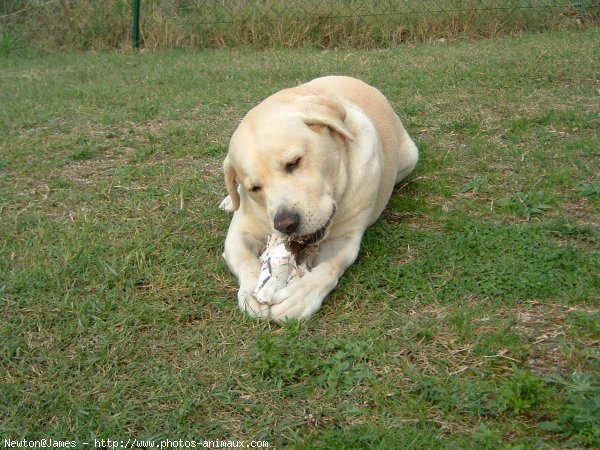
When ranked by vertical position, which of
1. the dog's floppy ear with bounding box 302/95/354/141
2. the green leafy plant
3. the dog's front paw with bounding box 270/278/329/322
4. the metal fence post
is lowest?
the metal fence post

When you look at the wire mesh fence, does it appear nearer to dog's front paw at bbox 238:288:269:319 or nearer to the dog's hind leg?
the dog's hind leg

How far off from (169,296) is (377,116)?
1755 millimetres

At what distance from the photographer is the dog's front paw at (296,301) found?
9.04 ft

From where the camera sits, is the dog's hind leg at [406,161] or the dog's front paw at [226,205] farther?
the dog's hind leg at [406,161]

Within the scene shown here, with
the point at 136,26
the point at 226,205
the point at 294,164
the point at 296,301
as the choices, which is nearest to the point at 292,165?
the point at 294,164

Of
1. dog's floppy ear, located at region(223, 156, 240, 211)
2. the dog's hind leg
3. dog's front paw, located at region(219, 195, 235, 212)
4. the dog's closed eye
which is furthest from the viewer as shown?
the dog's hind leg

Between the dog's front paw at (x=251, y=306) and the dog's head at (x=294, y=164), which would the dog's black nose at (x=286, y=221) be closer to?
the dog's head at (x=294, y=164)

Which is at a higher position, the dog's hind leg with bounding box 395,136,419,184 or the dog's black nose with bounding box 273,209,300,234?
the dog's black nose with bounding box 273,209,300,234

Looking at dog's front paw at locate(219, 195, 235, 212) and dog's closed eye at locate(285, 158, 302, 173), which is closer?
dog's closed eye at locate(285, 158, 302, 173)

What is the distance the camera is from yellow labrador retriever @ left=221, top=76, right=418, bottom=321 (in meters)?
2.89

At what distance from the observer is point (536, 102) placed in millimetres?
5453

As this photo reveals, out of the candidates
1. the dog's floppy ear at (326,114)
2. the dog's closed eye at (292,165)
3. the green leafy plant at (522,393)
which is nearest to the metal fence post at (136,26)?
the dog's floppy ear at (326,114)

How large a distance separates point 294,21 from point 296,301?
22.7 ft

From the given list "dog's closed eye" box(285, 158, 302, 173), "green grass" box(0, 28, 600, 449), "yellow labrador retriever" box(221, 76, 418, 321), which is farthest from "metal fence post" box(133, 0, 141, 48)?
"dog's closed eye" box(285, 158, 302, 173)
